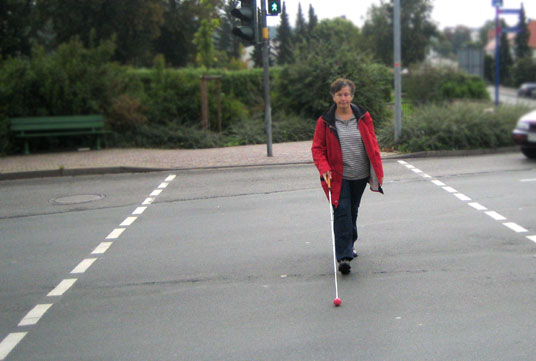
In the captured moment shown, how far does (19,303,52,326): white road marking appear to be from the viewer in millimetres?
5277

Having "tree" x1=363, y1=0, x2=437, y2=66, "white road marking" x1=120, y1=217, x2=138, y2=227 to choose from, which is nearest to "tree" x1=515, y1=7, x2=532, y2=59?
"tree" x1=363, y1=0, x2=437, y2=66

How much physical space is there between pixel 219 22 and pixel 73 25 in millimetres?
18330

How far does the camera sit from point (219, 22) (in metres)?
21.3

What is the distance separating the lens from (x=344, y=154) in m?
6.37

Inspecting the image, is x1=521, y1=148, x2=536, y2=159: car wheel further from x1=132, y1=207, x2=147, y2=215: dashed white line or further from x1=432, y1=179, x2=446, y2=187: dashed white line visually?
x1=132, y1=207, x2=147, y2=215: dashed white line

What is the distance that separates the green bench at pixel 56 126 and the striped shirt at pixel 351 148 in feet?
41.4

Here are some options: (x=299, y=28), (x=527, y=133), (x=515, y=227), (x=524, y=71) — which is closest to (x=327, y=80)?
(x=527, y=133)

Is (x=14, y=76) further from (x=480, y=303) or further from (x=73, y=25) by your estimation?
(x=73, y=25)

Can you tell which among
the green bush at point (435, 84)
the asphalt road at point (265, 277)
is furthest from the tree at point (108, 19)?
the asphalt road at point (265, 277)

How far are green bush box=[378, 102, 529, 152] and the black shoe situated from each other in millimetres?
9671

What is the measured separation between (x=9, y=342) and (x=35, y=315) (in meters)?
0.57

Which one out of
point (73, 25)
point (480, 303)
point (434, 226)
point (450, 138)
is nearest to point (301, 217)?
point (434, 226)

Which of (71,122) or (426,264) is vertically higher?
(71,122)

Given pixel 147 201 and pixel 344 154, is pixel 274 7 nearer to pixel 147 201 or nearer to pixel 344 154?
pixel 147 201
